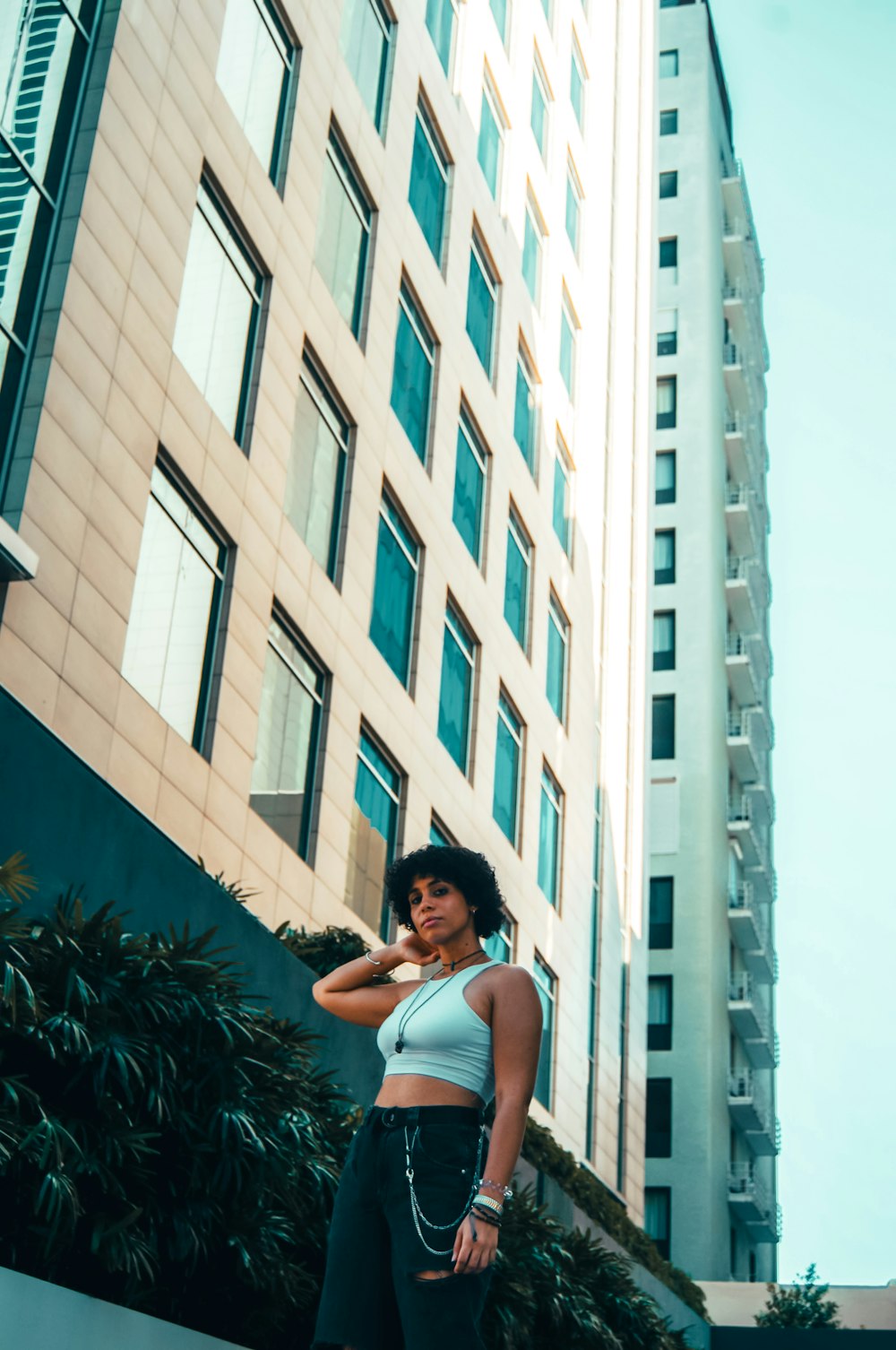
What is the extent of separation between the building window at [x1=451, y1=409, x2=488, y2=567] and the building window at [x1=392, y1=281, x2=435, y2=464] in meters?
1.41

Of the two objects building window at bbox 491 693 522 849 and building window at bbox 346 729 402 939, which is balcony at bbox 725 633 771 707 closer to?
building window at bbox 491 693 522 849

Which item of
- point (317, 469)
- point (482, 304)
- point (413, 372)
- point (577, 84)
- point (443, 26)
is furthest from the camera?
point (577, 84)

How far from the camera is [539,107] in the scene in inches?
1262

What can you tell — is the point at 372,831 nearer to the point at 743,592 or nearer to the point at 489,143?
the point at 489,143

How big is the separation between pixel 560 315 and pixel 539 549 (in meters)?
5.69

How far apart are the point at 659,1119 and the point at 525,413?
69.3 feet

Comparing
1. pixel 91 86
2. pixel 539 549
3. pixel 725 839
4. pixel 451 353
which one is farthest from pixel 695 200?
pixel 91 86

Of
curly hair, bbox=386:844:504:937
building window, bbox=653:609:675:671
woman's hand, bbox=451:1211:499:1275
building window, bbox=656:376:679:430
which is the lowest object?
woman's hand, bbox=451:1211:499:1275

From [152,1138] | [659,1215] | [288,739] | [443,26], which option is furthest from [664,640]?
[152,1138]

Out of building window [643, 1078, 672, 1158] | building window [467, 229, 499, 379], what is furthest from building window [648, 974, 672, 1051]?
building window [467, 229, 499, 379]

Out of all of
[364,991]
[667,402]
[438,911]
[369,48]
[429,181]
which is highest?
[667,402]

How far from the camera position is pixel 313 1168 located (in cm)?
796

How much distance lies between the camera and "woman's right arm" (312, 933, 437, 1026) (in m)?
4.96

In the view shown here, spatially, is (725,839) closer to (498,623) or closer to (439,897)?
(498,623)
